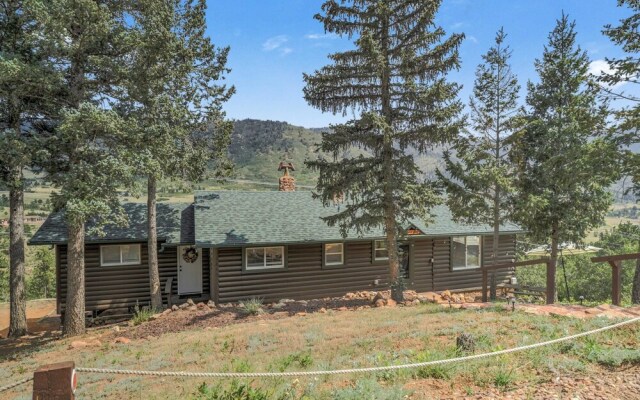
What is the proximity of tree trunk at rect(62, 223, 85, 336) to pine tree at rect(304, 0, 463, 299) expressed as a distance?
795 centimetres

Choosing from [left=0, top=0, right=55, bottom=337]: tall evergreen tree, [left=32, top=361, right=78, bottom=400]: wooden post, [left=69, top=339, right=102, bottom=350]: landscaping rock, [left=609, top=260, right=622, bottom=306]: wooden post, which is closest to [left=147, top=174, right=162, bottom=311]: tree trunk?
[left=69, top=339, right=102, bottom=350]: landscaping rock

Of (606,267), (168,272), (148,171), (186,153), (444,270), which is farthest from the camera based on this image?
(606,267)

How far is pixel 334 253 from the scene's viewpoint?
17.4m

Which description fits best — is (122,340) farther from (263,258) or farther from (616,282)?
(616,282)

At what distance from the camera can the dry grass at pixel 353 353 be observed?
514cm

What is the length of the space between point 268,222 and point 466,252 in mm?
10319

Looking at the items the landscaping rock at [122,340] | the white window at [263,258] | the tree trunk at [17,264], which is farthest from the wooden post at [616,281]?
the tree trunk at [17,264]

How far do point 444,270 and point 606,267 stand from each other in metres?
43.1

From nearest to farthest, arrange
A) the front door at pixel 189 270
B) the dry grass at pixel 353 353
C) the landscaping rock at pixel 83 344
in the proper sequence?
the dry grass at pixel 353 353, the landscaping rock at pixel 83 344, the front door at pixel 189 270

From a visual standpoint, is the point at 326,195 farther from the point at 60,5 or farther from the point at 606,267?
the point at 606,267

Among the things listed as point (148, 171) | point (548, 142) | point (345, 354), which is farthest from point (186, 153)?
point (548, 142)

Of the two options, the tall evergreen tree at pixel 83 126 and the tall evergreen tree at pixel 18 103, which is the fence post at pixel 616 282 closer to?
the tall evergreen tree at pixel 83 126

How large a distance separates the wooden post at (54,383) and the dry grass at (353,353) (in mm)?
2222

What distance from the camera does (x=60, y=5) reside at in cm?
1002
